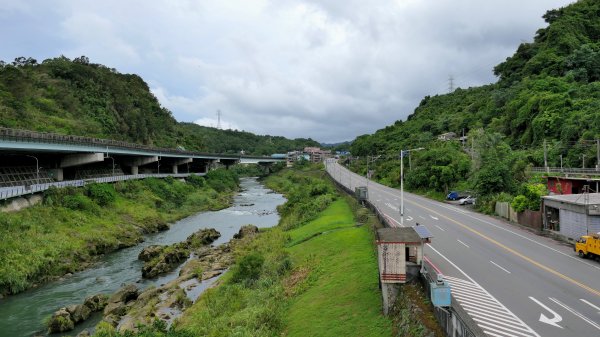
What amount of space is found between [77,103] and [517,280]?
102646 millimetres

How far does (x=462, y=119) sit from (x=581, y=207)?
90187mm

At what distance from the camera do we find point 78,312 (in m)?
27.7

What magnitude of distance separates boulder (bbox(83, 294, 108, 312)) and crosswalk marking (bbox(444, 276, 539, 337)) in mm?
23569

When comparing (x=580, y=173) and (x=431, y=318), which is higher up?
(x=580, y=173)

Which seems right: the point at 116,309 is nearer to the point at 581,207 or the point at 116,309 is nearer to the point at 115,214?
the point at 115,214

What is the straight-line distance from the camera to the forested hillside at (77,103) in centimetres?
7931

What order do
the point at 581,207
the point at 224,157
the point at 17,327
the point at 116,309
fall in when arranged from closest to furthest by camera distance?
the point at 17,327
the point at 116,309
the point at 581,207
the point at 224,157

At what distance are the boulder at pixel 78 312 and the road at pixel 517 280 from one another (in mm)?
23060

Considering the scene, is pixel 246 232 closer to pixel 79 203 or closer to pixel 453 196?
pixel 79 203

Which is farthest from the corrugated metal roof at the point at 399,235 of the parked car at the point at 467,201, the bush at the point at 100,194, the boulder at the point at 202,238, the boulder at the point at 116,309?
the bush at the point at 100,194

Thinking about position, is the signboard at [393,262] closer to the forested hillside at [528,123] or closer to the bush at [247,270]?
the bush at [247,270]

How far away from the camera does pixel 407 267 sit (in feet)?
66.1

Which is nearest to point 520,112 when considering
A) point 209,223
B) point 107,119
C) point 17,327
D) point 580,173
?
point 580,173

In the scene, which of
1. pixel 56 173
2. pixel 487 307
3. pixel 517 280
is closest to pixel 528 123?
pixel 517 280
